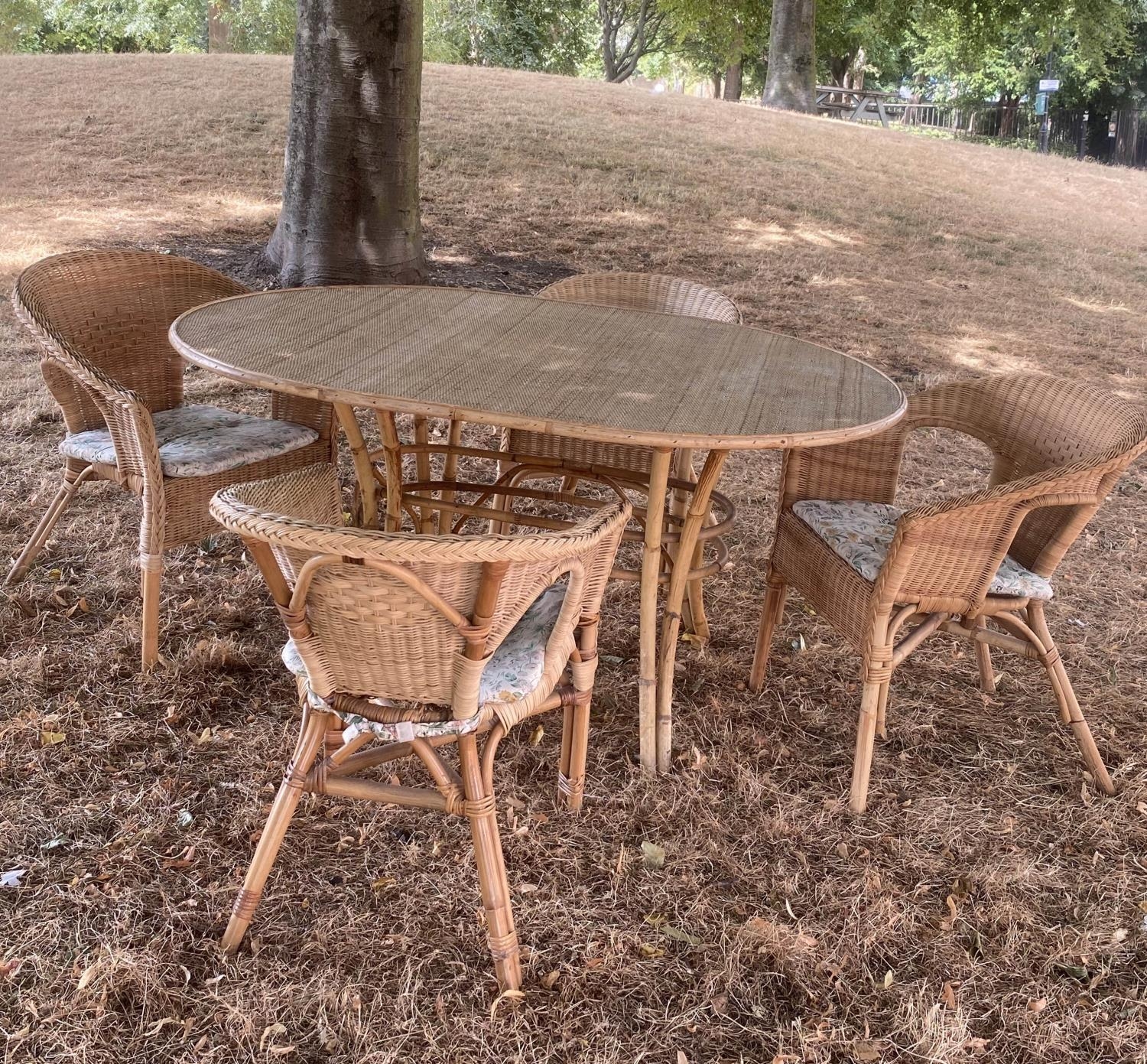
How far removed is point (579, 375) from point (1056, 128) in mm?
23896

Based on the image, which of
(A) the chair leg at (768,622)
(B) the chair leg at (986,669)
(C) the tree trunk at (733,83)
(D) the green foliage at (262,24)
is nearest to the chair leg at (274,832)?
(A) the chair leg at (768,622)

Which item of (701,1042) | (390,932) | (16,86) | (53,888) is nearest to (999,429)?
(701,1042)

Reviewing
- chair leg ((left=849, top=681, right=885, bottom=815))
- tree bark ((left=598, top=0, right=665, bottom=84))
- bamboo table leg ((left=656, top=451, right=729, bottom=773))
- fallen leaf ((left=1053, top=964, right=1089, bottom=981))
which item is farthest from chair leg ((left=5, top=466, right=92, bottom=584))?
tree bark ((left=598, top=0, right=665, bottom=84))

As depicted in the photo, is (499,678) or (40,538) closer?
(499,678)

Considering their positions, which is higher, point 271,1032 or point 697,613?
point 697,613

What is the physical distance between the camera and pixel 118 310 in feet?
9.93

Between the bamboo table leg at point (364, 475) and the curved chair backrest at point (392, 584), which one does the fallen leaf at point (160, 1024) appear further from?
the bamboo table leg at point (364, 475)

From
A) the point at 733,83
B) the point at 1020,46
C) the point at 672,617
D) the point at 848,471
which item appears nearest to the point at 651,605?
the point at 672,617

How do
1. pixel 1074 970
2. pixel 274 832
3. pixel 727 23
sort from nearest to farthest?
1. pixel 274 832
2. pixel 1074 970
3. pixel 727 23

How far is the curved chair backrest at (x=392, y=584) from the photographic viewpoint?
146 cm

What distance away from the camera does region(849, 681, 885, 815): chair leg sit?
2.38 m

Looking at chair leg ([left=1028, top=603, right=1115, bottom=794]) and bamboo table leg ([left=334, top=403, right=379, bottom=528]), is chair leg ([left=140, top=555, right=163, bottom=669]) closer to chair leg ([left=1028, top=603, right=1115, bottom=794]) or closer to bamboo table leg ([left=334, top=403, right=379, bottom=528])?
bamboo table leg ([left=334, top=403, right=379, bottom=528])

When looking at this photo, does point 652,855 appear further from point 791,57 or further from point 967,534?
point 791,57

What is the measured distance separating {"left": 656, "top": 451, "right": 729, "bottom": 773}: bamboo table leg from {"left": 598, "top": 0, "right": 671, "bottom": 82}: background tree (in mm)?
23083
